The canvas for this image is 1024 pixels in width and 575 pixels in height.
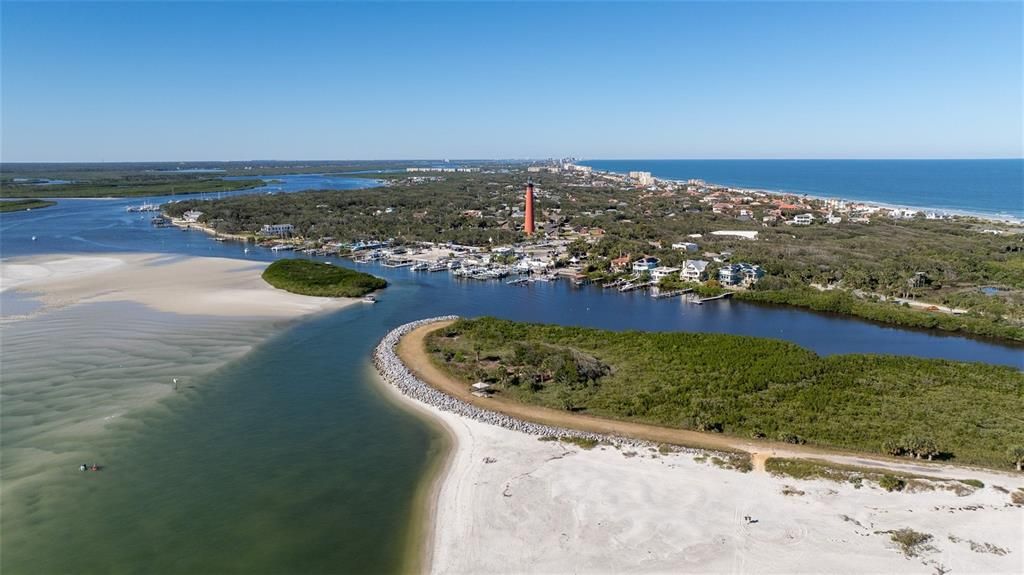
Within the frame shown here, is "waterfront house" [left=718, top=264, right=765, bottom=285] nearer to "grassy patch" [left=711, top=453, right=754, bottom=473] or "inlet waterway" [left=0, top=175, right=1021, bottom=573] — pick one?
"inlet waterway" [left=0, top=175, right=1021, bottom=573]

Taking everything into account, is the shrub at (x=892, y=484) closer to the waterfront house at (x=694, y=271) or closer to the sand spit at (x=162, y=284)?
the waterfront house at (x=694, y=271)

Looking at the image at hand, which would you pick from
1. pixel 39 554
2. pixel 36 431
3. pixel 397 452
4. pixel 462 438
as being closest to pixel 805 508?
pixel 462 438

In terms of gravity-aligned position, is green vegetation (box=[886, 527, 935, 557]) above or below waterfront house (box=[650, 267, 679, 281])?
below

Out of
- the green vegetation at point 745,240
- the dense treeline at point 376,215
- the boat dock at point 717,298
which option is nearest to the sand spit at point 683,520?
the green vegetation at point 745,240

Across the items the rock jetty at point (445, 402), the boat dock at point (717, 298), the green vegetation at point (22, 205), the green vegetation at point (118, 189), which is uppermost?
the green vegetation at point (118, 189)

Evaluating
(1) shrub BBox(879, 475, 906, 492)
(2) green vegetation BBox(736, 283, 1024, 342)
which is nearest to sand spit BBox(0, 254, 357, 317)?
(2) green vegetation BBox(736, 283, 1024, 342)

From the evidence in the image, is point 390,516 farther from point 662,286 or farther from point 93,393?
point 662,286
